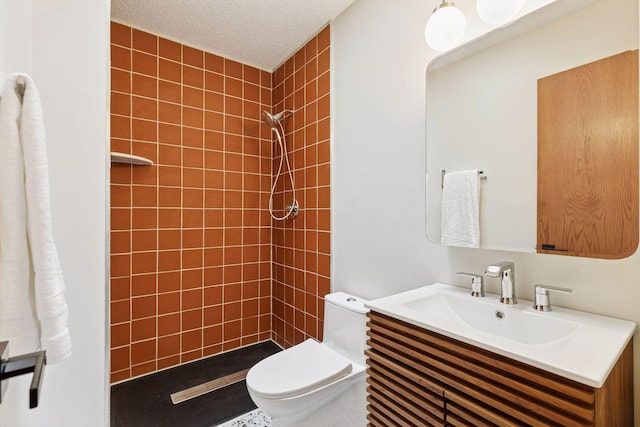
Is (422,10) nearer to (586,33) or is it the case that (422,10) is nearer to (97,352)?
(586,33)

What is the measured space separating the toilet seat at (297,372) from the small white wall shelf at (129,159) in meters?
1.34

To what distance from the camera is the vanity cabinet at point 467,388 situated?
0.61 metres

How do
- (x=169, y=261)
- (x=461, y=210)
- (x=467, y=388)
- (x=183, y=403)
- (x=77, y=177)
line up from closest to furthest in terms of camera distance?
(x=467, y=388) → (x=77, y=177) → (x=461, y=210) → (x=183, y=403) → (x=169, y=261)

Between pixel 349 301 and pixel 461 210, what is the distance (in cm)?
73

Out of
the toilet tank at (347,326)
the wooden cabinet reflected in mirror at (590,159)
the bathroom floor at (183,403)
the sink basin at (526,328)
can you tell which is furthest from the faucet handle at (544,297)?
the bathroom floor at (183,403)

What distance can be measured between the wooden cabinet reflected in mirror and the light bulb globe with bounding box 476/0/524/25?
0.24 meters

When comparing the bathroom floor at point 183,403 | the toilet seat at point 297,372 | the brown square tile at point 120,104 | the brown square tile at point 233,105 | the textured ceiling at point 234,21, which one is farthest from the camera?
the brown square tile at point 233,105

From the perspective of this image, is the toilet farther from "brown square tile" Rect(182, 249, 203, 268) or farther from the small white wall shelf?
the small white wall shelf

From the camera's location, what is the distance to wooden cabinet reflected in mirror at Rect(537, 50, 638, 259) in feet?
2.80

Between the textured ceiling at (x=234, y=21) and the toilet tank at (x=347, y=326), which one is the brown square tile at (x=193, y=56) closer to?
the textured ceiling at (x=234, y=21)

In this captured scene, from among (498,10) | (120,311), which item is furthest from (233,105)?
(498,10)

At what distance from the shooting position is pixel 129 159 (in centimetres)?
181

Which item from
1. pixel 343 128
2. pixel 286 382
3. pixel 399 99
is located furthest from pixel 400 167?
pixel 286 382

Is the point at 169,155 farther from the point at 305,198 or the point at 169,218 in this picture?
the point at 305,198
